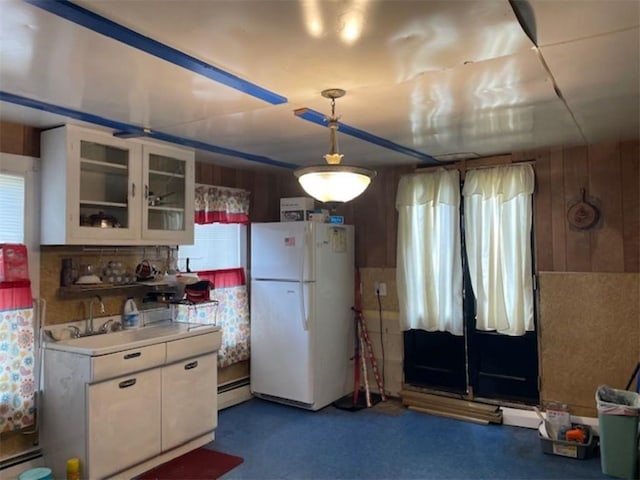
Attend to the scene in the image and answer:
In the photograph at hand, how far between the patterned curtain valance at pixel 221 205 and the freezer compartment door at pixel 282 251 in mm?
206

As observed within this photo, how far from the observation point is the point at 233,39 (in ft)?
6.00

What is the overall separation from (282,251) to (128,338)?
5.09 feet

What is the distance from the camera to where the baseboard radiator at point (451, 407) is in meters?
4.17

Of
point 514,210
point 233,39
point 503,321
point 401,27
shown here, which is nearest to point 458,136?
point 514,210

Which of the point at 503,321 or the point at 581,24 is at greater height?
the point at 581,24

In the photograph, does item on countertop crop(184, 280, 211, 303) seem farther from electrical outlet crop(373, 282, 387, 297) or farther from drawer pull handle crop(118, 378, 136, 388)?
electrical outlet crop(373, 282, 387, 297)

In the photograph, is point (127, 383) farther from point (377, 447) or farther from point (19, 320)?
point (377, 447)

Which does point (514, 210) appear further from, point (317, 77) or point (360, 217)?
point (317, 77)

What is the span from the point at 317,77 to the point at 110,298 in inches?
94.5

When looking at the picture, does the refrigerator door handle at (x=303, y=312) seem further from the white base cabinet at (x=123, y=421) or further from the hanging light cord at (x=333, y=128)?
the hanging light cord at (x=333, y=128)

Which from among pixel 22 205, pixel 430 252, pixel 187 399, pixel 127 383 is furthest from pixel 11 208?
pixel 430 252

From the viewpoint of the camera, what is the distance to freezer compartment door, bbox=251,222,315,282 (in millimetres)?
4418

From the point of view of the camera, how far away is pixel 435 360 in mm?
4633

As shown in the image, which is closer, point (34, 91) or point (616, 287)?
point (34, 91)
